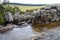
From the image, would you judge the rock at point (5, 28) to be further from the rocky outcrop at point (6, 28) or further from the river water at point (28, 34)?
the river water at point (28, 34)

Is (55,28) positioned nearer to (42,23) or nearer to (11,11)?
(42,23)

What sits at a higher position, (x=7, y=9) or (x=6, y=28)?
(x=7, y=9)

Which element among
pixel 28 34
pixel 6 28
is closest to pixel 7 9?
pixel 6 28

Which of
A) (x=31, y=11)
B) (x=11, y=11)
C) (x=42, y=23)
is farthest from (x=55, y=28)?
(x=11, y=11)

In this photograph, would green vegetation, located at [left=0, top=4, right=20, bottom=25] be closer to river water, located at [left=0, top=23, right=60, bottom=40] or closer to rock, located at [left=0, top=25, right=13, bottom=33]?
rock, located at [left=0, top=25, right=13, bottom=33]

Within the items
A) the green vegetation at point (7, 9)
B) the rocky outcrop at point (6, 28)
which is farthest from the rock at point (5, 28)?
the green vegetation at point (7, 9)

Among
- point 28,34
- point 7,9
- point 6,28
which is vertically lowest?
point 28,34

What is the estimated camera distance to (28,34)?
5.68m

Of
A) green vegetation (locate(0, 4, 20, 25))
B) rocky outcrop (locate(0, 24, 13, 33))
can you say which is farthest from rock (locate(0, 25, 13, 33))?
green vegetation (locate(0, 4, 20, 25))

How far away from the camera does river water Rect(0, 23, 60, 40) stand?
18.0 ft

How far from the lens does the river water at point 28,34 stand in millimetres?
5494

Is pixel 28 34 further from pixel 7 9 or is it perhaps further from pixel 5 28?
pixel 7 9

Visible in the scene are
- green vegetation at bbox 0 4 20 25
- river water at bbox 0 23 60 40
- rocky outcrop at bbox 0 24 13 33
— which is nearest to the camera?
river water at bbox 0 23 60 40

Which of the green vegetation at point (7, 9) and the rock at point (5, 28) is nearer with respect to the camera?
the rock at point (5, 28)
